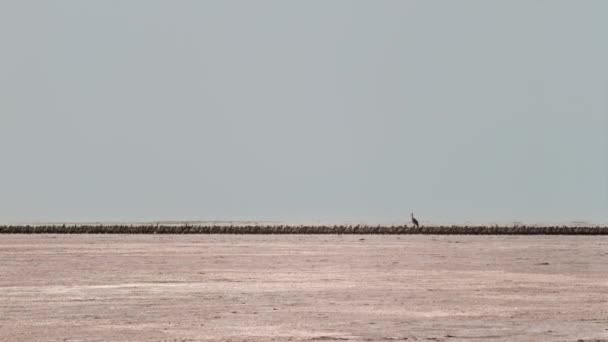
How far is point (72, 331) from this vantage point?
888 inches

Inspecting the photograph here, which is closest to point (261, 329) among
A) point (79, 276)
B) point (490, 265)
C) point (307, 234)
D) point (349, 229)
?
point (79, 276)

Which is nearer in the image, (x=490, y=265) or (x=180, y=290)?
(x=180, y=290)

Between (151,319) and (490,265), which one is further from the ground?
(151,319)

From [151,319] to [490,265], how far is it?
71.4 ft

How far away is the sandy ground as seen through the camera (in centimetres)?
2261

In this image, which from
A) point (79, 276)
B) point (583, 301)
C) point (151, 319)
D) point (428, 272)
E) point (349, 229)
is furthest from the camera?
point (349, 229)

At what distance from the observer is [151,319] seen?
80.7ft

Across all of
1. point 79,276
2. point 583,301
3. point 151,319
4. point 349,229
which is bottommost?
point 349,229

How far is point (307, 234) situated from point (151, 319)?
66.9 meters

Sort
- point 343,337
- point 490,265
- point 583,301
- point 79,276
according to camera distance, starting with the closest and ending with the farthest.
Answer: point 343,337, point 583,301, point 79,276, point 490,265

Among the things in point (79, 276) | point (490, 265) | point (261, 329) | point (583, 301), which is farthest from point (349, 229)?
point (261, 329)

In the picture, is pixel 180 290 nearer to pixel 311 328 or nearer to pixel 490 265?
pixel 311 328

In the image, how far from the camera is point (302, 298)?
2936 centimetres

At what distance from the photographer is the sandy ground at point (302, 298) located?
22.6 meters
